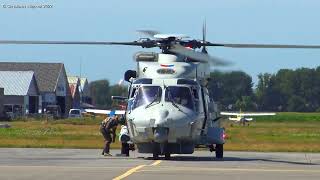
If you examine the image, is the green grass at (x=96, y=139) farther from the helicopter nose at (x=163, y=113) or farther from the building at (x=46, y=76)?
the building at (x=46, y=76)

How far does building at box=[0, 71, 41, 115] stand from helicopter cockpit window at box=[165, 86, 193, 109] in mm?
90997

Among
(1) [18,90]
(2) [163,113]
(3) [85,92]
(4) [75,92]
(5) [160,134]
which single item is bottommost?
(5) [160,134]

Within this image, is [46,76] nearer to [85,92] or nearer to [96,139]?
[85,92]

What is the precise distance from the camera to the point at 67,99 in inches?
5472

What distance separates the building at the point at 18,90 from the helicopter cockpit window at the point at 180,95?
91.0 metres

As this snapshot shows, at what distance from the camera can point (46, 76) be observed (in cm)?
13088

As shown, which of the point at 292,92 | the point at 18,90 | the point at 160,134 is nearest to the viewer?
the point at 160,134

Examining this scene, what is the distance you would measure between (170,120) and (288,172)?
614cm

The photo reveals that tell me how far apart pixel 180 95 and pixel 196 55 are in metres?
1.37

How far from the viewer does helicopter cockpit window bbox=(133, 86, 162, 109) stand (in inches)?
1098

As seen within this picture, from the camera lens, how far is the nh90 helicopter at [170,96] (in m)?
27.2

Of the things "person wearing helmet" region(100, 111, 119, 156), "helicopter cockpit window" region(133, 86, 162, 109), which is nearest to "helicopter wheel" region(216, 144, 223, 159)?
"helicopter cockpit window" region(133, 86, 162, 109)

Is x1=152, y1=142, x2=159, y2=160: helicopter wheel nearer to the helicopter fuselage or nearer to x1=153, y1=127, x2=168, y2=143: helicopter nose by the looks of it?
the helicopter fuselage

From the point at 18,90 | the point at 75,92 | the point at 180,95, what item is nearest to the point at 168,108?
the point at 180,95
